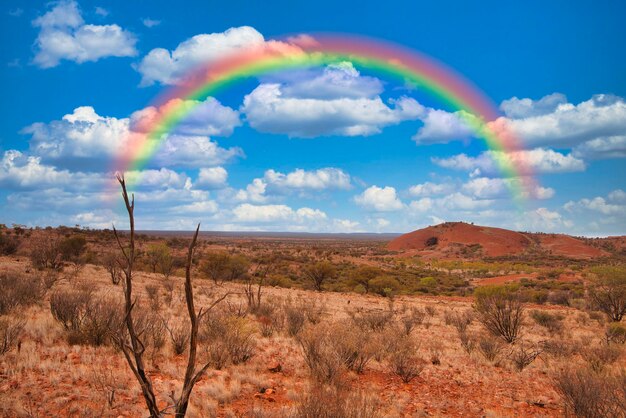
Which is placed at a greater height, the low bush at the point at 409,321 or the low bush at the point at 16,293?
the low bush at the point at 16,293

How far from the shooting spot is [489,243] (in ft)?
363

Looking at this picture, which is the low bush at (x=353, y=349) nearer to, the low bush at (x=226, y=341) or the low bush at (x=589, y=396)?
the low bush at (x=226, y=341)

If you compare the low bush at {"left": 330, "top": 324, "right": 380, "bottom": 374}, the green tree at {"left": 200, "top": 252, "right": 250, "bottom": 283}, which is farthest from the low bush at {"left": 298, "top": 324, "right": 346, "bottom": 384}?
the green tree at {"left": 200, "top": 252, "right": 250, "bottom": 283}

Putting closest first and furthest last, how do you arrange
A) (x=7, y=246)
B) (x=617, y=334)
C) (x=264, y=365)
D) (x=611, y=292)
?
1. (x=264, y=365)
2. (x=617, y=334)
3. (x=611, y=292)
4. (x=7, y=246)

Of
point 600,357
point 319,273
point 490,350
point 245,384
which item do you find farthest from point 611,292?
point 245,384

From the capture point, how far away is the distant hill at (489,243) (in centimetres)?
10288

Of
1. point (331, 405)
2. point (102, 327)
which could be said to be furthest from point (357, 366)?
point (102, 327)

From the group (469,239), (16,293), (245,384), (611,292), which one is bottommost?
(611,292)

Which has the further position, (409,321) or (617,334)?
(409,321)

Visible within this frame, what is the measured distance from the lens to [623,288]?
84.8 feet

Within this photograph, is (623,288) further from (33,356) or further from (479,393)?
(33,356)

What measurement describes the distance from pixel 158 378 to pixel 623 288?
2840cm

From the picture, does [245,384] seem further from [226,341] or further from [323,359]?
[226,341]

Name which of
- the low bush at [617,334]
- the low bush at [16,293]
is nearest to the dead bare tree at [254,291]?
the low bush at [16,293]
